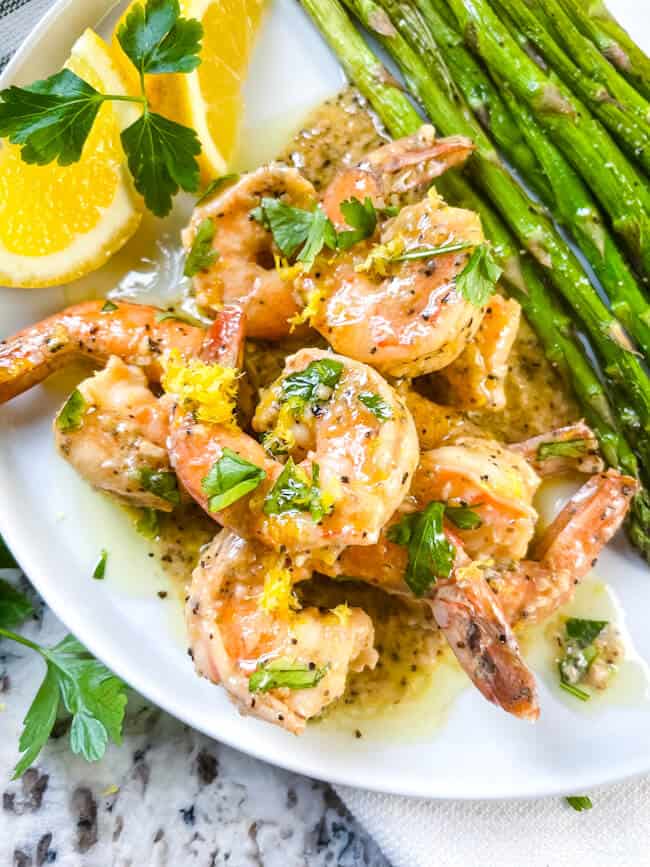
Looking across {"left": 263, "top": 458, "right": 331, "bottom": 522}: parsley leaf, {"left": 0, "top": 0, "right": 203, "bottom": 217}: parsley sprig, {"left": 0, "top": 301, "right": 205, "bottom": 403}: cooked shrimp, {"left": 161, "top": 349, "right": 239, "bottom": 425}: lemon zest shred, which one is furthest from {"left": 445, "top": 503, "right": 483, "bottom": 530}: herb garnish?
{"left": 0, "top": 0, "right": 203, "bottom": 217}: parsley sprig

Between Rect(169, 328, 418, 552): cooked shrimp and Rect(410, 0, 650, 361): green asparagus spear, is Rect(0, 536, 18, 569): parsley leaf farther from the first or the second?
Rect(410, 0, 650, 361): green asparagus spear

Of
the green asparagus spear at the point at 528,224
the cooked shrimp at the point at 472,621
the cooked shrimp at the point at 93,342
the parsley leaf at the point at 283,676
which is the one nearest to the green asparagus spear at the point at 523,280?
the green asparagus spear at the point at 528,224

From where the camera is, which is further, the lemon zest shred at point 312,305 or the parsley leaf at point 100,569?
the parsley leaf at point 100,569

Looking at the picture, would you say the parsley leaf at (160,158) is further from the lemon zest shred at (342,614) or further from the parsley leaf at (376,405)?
the lemon zest shred at (342,614)

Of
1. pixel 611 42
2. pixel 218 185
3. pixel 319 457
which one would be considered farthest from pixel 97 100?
pixel 611 42

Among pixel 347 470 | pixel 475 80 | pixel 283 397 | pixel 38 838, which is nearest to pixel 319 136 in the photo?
pixel 475 80

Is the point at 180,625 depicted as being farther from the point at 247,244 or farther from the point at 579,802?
the point at 579,802
